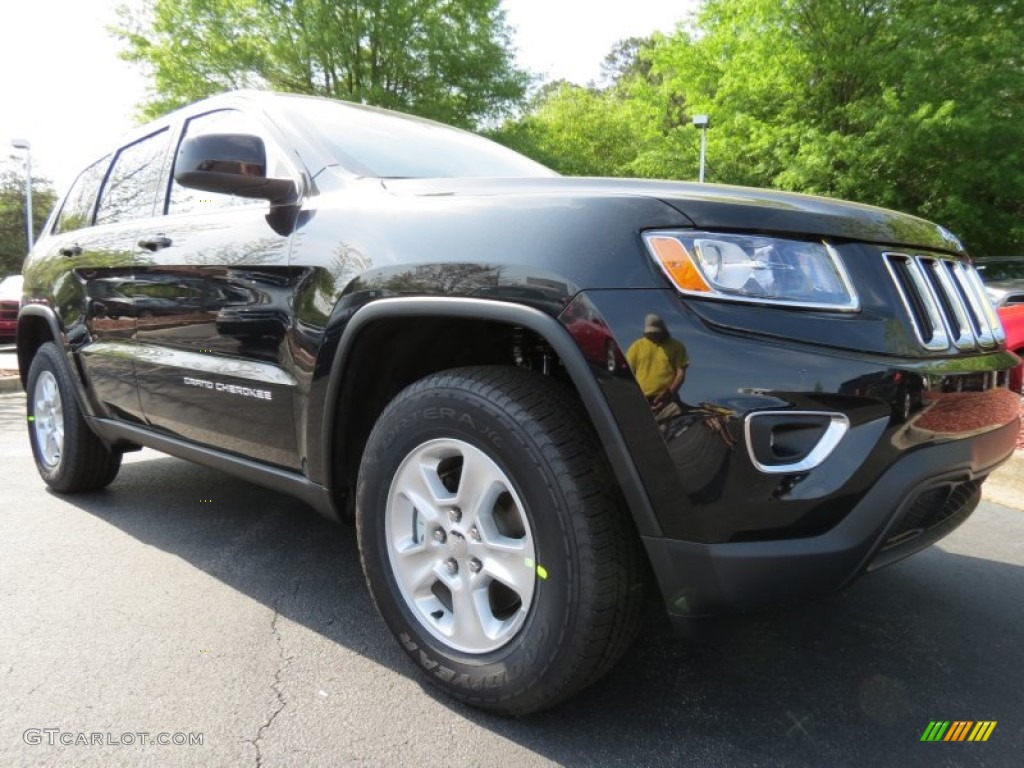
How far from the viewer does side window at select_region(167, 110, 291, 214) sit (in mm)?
2576

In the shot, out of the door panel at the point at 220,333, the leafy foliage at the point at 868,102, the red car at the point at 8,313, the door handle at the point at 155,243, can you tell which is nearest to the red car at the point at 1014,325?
the leafy foliage at the point at 868,102

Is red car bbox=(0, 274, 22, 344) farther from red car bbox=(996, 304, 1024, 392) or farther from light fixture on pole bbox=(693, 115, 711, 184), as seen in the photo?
red car bbox=(996, 304, 1024, 392)

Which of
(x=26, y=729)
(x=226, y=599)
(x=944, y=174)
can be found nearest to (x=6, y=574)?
(x=226, y=599)

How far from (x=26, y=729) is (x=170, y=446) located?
52.1 inches

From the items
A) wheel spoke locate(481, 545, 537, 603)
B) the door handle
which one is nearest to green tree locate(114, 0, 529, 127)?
the door handle

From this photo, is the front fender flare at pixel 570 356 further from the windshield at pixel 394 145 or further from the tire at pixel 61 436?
the tire at pixel 61 436

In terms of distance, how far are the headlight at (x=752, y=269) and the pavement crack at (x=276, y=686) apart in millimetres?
1451

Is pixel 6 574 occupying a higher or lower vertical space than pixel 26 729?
lower

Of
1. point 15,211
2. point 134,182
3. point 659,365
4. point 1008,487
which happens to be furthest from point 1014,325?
point 15,211

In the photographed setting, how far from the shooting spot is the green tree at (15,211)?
37.6 m

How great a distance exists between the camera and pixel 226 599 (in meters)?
2.66

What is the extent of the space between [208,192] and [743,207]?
6.44 feet

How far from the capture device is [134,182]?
354cm

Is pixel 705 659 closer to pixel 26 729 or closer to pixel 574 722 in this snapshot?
pixel 574 722
